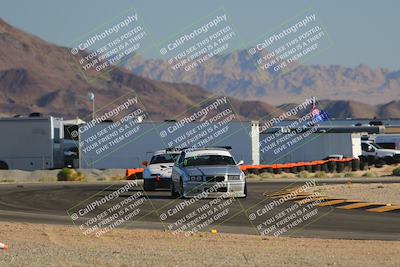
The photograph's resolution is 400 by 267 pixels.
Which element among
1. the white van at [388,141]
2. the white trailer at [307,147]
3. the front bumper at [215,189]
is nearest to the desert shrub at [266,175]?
the white trailer at [307,147]

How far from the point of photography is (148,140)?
207 feet

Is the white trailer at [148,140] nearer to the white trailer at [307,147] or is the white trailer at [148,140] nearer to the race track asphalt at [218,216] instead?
the white trailer at [307,147]

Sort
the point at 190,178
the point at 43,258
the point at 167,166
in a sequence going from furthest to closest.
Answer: the point at 167,166 < the point at 190,178 < the point at 43,258

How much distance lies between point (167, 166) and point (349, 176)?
1827 centimetres

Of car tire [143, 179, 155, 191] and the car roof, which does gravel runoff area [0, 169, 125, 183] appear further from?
the car roof

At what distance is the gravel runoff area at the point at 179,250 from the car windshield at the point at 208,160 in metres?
8.42

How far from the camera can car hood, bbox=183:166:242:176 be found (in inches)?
1014

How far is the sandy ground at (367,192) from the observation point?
1073 inches

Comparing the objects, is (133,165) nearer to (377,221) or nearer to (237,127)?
(237,127)

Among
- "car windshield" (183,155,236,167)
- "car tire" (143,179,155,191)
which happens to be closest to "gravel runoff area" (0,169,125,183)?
"car tire" (143,179,155,191)

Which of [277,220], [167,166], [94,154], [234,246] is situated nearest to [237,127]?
[94,154]

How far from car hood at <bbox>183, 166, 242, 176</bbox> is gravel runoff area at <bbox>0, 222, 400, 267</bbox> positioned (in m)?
7.09

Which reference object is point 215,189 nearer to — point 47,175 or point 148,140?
point 47,175

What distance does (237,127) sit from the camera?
208ft
